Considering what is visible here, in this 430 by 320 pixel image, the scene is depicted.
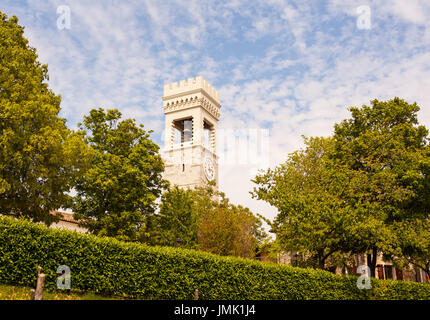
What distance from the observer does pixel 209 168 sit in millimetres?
76375

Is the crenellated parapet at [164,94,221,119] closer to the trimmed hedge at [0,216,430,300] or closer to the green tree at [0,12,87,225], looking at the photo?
the green tree at [0,12,87,225]

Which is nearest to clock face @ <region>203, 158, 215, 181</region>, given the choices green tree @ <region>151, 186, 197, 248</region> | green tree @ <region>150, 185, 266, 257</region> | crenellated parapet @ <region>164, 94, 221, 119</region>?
crenellated parapet @ <region>164, 94, 221, 119</region>

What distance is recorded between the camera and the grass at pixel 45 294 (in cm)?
1456

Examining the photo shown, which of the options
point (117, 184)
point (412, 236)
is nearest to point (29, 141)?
point (117, 184)

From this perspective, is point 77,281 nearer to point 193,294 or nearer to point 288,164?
point 193,294

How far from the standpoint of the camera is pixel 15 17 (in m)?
24.8

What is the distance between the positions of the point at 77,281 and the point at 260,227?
124ft

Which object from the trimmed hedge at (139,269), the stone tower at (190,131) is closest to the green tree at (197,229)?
the trimmed hedge at (139,269)

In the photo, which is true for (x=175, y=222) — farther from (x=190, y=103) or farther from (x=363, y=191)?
(x=190, y=103)

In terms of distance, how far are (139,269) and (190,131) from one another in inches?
2390

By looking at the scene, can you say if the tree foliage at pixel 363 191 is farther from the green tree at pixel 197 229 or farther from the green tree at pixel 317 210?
the green tree at pixel 197 229

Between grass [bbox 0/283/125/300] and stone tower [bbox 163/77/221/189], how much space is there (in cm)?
5403

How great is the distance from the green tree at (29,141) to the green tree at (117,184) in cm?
220
